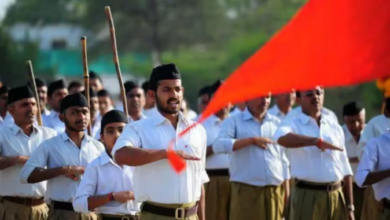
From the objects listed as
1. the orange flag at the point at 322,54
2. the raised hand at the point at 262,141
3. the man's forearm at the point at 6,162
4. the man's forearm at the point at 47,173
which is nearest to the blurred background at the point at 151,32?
the raised hand at the point at 262,141

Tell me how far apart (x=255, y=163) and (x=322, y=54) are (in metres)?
7.22

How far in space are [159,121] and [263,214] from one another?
3.87 meters

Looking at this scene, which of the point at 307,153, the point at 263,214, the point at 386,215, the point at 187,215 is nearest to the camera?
the point at 187,215

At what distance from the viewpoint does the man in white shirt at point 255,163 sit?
10688 mm

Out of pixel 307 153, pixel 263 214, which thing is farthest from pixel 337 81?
pixel 263 214

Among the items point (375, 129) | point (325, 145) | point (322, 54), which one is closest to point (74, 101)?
point (325, 145)

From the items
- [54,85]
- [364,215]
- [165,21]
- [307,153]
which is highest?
[165,21]

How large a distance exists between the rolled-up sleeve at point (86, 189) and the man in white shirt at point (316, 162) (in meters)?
2.56

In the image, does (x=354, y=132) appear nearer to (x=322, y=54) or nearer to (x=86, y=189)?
(x=86, y=189)

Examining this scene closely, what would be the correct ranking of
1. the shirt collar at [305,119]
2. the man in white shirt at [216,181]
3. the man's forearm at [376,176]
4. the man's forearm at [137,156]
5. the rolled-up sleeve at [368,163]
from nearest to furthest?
the man's forearm at [137,156] < the man's forearm at [376,176] < the rolled-up sleeve at [368,163] < the shirt collar at [305,119] < the man in white shirt at [216,181]

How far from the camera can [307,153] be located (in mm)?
10180

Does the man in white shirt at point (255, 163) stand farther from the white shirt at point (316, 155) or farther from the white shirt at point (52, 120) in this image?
the white shirt at point (52, 120)

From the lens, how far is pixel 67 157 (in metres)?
8.84

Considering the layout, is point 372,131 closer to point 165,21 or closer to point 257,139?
point 257,139
